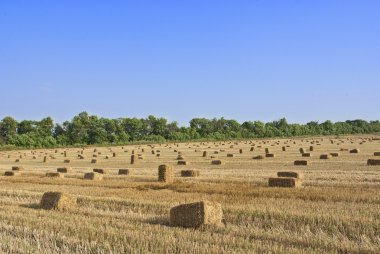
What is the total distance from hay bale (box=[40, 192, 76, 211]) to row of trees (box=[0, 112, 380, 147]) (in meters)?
67.7

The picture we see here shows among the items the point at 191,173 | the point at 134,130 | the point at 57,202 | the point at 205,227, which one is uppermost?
the point at 134,130

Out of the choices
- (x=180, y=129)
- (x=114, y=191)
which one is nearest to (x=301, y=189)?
(x=114, y=191)

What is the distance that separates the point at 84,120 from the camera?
97000mm

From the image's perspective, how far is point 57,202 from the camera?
13.3 metres

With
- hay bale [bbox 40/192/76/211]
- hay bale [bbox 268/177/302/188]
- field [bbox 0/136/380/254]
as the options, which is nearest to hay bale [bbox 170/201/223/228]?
field [bbox 0/136/380/254]

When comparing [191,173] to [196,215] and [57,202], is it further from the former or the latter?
[196,215]

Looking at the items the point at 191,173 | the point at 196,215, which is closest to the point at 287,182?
the point at 191,173

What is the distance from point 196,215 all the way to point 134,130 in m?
99.4

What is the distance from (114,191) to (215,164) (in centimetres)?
1581

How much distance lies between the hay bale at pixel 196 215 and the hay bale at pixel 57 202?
3699 millimetres

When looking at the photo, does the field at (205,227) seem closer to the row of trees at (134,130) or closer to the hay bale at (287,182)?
the hay bale at (287,182)

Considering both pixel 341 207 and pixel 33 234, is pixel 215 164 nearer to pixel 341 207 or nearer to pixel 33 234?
pixel 341 207

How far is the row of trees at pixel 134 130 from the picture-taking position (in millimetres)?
88562

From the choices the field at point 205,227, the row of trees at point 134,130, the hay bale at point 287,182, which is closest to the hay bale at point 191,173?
the field at point 205,227
